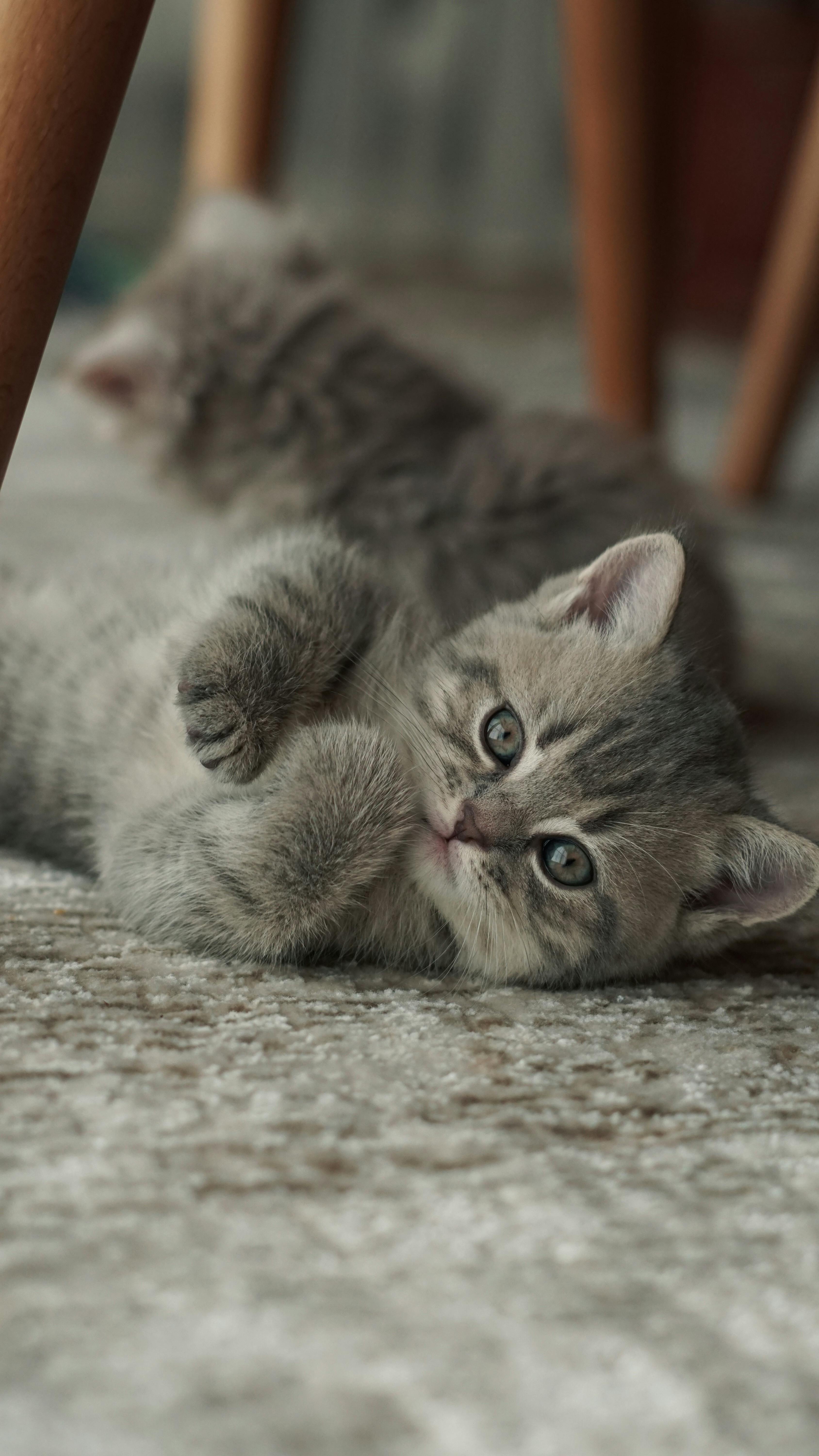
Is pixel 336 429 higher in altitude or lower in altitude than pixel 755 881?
higher

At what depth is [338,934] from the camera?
97 centimetres

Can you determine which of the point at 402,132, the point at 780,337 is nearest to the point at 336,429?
the point at 780,337

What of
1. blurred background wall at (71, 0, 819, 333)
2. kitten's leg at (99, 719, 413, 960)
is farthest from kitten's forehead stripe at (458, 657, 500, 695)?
blurred background wall at (71, 0, 819, 333)

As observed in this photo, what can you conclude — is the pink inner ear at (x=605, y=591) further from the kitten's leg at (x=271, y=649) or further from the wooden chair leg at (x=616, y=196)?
the wooden chair leg at (x=616, y=196)

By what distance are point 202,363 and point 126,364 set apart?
0.10 metres

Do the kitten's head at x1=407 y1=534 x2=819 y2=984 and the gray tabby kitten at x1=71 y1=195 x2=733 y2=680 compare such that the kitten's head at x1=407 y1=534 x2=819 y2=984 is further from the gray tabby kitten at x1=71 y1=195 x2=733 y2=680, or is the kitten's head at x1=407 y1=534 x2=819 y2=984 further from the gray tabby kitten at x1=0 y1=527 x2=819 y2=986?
the gray tabby kitten at x1=71 y1=195 x2=733 y2=680

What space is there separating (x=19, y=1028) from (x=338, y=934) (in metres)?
0.27

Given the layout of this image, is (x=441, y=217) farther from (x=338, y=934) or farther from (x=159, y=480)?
(x=338, y=934)

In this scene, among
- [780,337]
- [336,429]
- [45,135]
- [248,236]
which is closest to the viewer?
[45,135]

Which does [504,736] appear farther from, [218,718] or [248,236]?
[248,236]

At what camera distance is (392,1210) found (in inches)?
25.1

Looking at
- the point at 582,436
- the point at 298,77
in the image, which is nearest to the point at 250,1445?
the point at 582,436

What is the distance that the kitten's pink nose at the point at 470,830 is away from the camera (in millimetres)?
981

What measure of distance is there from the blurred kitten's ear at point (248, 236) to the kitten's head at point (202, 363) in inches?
0.6
